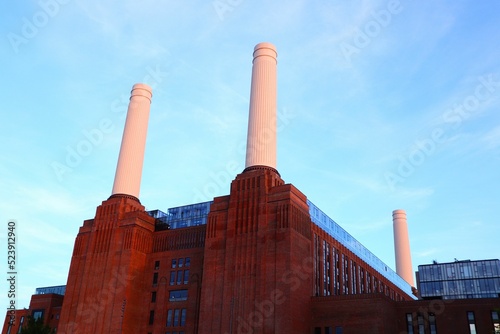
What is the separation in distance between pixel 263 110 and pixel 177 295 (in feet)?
97.9

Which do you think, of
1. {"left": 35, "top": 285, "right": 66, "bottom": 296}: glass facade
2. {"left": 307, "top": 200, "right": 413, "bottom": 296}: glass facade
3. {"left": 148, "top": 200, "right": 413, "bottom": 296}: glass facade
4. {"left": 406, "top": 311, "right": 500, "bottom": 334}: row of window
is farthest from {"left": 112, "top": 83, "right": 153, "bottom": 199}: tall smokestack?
{"left": 35, "top": 285, "right": 66, "bottom": 296}: glass facade

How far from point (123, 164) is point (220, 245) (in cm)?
2709

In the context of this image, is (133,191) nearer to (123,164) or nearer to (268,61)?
(123,164)

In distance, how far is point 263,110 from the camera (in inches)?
2862

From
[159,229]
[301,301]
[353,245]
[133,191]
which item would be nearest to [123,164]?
[133,191]

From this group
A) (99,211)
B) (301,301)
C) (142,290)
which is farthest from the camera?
(99,211)

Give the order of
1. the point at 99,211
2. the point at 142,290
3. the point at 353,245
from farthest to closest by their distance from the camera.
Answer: the point at 353,245 → the point at 99,211 → the point at 142,290

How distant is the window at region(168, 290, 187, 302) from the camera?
70.6m

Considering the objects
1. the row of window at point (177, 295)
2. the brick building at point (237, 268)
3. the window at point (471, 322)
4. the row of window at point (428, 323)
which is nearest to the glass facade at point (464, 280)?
the brick building at point (237, 268)

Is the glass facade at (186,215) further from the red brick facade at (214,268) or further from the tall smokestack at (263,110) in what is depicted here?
the tall smokestack at (263,110)

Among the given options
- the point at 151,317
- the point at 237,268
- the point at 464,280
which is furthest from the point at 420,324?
the point at 464,280

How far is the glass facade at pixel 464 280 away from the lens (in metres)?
106

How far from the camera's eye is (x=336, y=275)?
8100 cm

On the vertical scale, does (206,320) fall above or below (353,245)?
below
